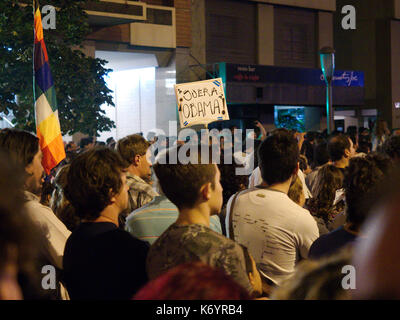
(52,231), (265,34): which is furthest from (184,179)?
(265,34)

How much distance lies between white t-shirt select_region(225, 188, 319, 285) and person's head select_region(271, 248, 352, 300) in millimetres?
2140

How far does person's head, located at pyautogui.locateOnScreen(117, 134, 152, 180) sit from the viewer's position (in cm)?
533

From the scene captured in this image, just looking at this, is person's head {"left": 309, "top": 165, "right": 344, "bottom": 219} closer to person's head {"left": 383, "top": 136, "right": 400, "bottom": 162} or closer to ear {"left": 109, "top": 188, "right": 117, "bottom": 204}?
person's head {"left": 383, "top": 136, "right": 400, "bottom": 162}

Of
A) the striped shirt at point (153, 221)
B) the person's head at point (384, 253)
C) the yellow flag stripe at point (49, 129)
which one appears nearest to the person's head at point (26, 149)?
the striped shirt at point (153, 221)

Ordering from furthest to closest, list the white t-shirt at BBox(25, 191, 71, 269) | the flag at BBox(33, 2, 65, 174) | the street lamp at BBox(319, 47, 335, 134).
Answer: the street lamp at BBox(319, 47, 335, 134)
the flag at BBox(33, 2, 65, 174)
the white t-shirt at BBox(25, 191, 71, 269)

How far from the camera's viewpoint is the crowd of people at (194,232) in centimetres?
120

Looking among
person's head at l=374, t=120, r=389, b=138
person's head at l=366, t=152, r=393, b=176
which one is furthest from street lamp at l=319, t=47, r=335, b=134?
person's head at l=366, t=152, r=393, b=176

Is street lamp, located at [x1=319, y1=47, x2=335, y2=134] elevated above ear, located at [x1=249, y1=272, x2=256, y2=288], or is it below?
above

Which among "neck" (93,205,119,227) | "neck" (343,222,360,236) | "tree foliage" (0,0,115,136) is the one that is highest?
"tree foliage" (0,0,115,136)

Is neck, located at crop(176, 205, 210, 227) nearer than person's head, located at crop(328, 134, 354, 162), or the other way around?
neck, located at crop(176, 205, 210, 227)

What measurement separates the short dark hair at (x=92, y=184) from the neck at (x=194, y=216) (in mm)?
522

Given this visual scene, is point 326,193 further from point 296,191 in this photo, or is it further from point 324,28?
point 324,28

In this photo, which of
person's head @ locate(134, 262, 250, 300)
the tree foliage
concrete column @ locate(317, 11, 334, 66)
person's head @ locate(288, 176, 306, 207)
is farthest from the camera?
concrete column @ locate(317, 11, 334, 66)
